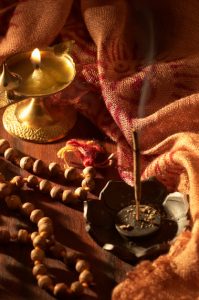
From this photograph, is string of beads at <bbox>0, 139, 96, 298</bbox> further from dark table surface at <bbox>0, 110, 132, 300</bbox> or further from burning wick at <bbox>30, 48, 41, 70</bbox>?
burning wick at <bbox>30, 48, 41, 70</bbox>

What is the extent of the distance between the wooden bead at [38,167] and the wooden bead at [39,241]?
138mm

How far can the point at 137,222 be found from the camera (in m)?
0.84

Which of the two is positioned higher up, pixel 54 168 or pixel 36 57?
pixel 36 57

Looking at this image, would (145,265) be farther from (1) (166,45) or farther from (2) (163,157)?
(1) (166,45)

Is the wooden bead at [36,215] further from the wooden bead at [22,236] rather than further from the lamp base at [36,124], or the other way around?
the lamp base at [36,124]

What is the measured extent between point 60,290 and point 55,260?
6 centimetres

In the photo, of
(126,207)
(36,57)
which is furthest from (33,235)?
(36,57)

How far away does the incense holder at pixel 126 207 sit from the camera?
82cm

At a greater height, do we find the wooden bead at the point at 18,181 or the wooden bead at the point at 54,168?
the wooden bead at the point at 18,181

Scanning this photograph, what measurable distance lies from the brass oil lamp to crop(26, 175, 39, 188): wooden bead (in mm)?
90

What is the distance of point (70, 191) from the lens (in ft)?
3.12

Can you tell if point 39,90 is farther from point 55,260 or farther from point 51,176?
point 55,260

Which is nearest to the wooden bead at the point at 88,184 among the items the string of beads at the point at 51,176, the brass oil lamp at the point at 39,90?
the string of beads at the point at 51,176

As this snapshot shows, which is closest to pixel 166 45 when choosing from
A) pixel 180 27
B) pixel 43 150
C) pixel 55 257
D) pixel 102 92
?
A: pixel 180 27
